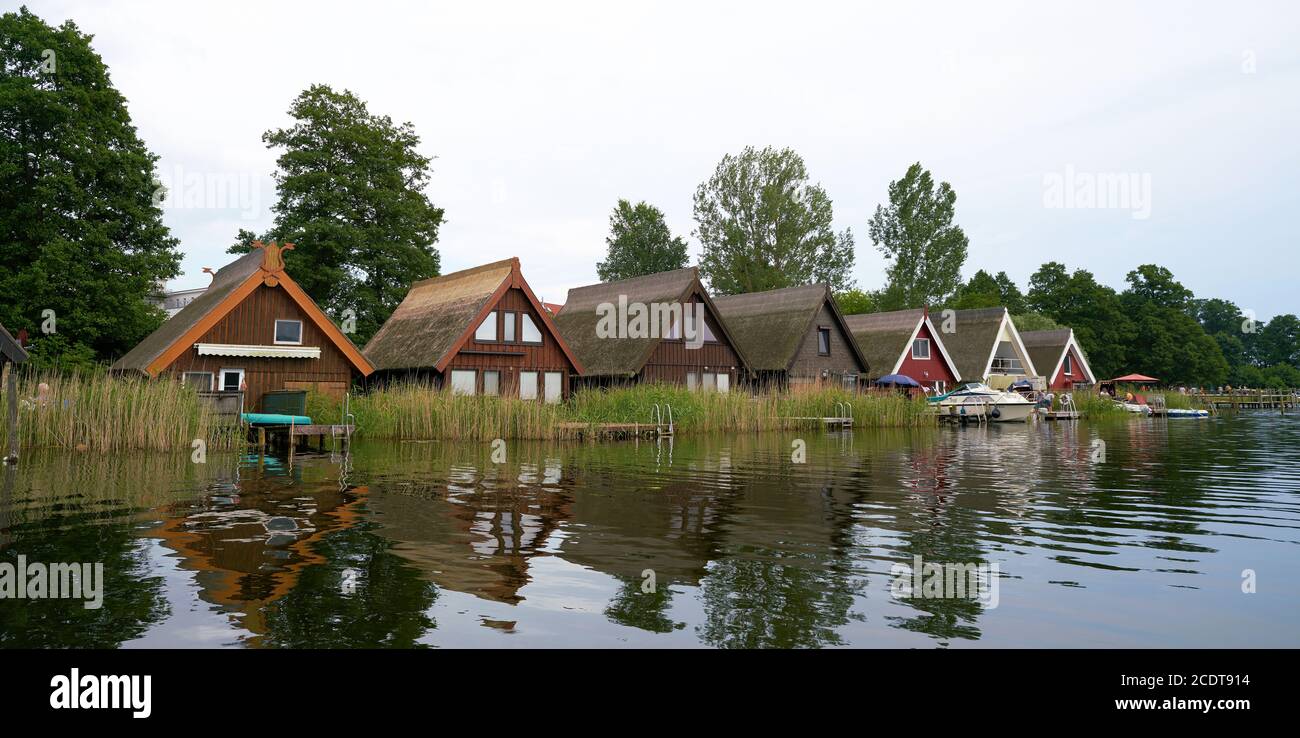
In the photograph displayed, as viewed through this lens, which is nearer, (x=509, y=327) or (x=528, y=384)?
(x=509, y=327)

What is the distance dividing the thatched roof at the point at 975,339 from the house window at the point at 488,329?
3708 centimetres

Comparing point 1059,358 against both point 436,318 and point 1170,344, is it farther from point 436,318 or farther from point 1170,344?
point 436,318

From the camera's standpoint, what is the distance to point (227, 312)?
104 ft

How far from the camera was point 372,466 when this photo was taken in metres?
20.1

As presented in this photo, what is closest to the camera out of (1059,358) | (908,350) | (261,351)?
(261,351)

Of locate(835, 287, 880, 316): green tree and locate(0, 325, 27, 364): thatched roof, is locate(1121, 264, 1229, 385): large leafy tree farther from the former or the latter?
locate(0, 325, 27, 364): thatched roof

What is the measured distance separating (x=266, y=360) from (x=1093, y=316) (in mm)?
81883

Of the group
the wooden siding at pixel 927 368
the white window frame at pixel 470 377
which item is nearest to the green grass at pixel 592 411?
the white window frame at pixel 470 377

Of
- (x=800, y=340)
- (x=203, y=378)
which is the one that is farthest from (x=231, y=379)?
(x=800, y=340)

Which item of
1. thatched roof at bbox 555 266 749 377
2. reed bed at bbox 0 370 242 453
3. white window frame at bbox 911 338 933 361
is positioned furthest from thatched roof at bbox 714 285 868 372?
reed bed at bbox 0 370 242 453

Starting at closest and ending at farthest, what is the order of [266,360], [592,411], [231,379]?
[231,379] < [266,360] < [592,411]

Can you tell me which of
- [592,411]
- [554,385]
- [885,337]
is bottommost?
[592,411]
